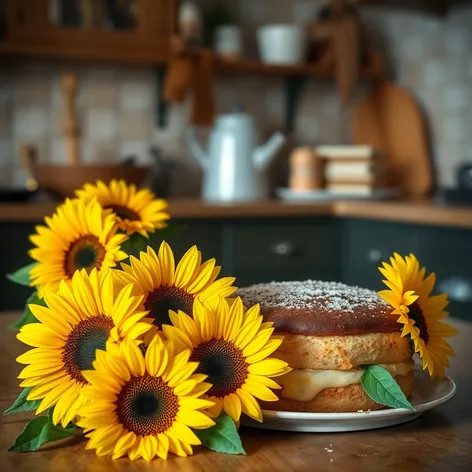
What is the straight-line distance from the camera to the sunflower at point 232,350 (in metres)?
0.60

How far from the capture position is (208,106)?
10.0ft

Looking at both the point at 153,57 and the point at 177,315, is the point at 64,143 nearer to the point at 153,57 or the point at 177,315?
the point at 153,57

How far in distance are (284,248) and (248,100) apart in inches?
32.9

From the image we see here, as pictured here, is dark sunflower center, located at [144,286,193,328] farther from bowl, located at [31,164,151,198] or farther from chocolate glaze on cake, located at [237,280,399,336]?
bowl, located at [31,164,151,198]

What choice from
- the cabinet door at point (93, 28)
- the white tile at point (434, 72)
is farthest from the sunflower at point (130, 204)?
the white tile at point (434, 72)

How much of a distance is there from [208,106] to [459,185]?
97cm

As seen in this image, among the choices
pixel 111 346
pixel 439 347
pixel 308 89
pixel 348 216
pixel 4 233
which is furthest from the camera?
pixel 308 89

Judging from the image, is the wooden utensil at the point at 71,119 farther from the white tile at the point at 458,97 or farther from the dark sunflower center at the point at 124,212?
the dark sunflower center at the point at 124,212

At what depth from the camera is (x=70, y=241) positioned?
77 centimetres

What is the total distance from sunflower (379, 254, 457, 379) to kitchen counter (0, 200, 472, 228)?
155 cm

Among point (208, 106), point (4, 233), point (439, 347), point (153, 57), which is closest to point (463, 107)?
point (208, 106)

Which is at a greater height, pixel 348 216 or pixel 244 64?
pixel 244 64

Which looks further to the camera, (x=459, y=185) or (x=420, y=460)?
(x=459, y=185)

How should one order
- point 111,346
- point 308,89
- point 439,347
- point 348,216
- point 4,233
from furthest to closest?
1. point 308,89
2. point 348,216
3. point 4,233
4. point 439,347
5. point 111,346
